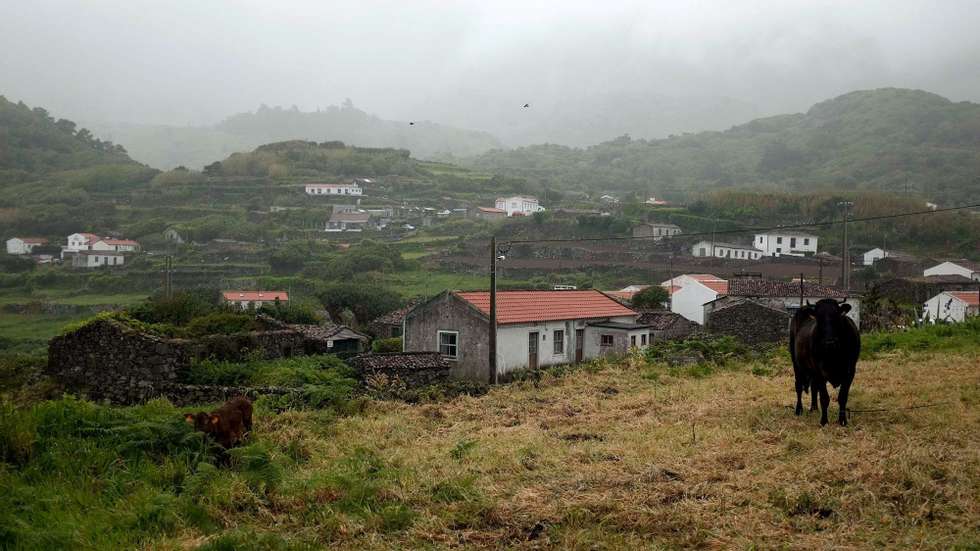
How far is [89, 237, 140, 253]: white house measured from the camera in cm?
6988

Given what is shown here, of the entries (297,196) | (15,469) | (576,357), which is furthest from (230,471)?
(297,196)

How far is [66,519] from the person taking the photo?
6988 millimetres

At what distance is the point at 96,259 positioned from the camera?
66.6 m

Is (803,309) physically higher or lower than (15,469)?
higher

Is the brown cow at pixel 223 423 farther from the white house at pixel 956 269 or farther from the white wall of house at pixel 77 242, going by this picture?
the white wall of house at pixel 77 242

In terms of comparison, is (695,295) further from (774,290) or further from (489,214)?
(489,214)

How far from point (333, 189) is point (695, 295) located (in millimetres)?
69439

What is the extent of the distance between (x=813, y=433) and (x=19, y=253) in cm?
7824

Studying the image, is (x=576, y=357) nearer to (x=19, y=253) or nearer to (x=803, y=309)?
(x=803, y=309)

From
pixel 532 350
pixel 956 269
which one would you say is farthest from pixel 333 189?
pixel 532 350

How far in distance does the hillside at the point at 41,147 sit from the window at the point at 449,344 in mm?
95083

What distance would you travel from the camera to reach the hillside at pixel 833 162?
129750mm

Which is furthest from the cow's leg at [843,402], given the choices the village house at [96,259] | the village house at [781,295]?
the village house at [96,259]

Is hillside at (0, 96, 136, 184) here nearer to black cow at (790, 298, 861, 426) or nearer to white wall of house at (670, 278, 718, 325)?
white wall of house at (670, 278, 718, 325)
